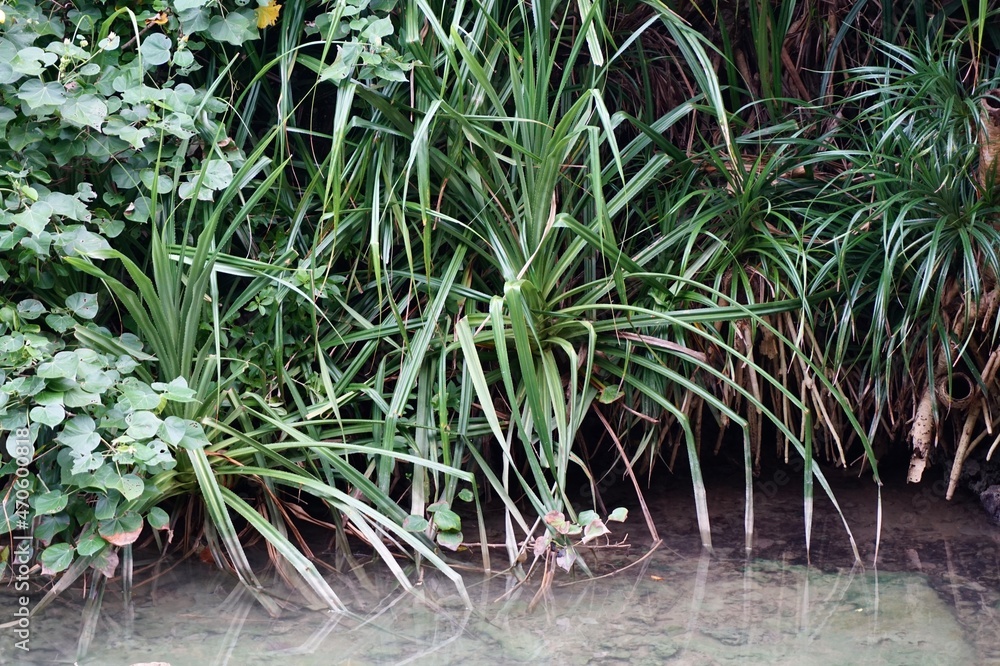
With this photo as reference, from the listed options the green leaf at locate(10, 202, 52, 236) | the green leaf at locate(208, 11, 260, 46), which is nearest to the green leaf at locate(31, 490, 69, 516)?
the green leaf at locate(10, 202, 52, 236)

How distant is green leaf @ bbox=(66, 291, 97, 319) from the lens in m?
1.79

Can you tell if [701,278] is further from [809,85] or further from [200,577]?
[200,577]

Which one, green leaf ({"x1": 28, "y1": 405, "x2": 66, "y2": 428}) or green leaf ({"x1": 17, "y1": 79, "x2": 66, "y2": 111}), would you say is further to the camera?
green leaf ({"x1": 17, "y1": 79, "x2": 66, "y2": 111})

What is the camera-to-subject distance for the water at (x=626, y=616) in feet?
4.99

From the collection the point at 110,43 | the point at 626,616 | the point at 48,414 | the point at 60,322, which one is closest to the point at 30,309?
the point at 60,322

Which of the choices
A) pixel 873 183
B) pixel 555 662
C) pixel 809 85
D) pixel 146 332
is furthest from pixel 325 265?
pixel 809 85

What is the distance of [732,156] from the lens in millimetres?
2020

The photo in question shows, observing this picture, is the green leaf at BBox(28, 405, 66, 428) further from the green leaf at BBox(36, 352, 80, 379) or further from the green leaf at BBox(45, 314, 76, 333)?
the green leaf at BBox(45, 314, 76, 333)

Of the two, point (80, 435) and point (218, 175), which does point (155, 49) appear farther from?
point (80, 435)

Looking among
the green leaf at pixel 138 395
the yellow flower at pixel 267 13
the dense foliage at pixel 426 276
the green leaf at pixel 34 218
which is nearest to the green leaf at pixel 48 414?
the dense foliage at pixel 426 276

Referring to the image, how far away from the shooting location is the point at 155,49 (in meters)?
1.90

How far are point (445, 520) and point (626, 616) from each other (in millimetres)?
392

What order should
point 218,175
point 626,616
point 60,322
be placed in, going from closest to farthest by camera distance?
1. point 626,616
2. point 60,322
3. point 218,175

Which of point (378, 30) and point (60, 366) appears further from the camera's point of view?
point (378, 30)
